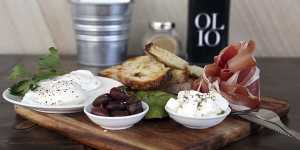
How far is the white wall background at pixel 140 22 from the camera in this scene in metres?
1.39

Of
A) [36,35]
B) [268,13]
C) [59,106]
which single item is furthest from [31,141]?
[268,13]

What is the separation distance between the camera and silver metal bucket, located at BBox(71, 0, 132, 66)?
1.17 meters

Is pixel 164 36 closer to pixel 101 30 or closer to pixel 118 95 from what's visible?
pixel 101 30

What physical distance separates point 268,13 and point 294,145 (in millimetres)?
690

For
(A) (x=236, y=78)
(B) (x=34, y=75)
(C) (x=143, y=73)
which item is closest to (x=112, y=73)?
(C) (x=143, y=73)

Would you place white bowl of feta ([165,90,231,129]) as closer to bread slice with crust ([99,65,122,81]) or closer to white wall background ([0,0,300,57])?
bread slice with crust ([99,65,122,81])

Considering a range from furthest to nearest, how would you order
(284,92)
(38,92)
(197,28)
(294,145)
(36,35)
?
(36,35) < (197,28) < (284,92) < (38,92) < (294,145)

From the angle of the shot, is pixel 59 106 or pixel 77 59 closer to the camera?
pixel 59 106

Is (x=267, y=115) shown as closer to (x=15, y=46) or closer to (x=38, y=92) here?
(x=38, y=92)

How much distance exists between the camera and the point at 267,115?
859 millimetres

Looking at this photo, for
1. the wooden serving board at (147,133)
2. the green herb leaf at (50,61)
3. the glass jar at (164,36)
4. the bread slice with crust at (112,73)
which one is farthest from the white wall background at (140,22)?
the wooden serving board at (147,133)

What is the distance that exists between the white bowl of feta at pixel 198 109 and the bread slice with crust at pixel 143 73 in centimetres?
18

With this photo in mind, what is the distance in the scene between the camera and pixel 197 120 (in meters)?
0.78

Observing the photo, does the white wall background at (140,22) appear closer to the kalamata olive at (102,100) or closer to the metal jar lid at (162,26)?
the metal jar lid at (162,26)
